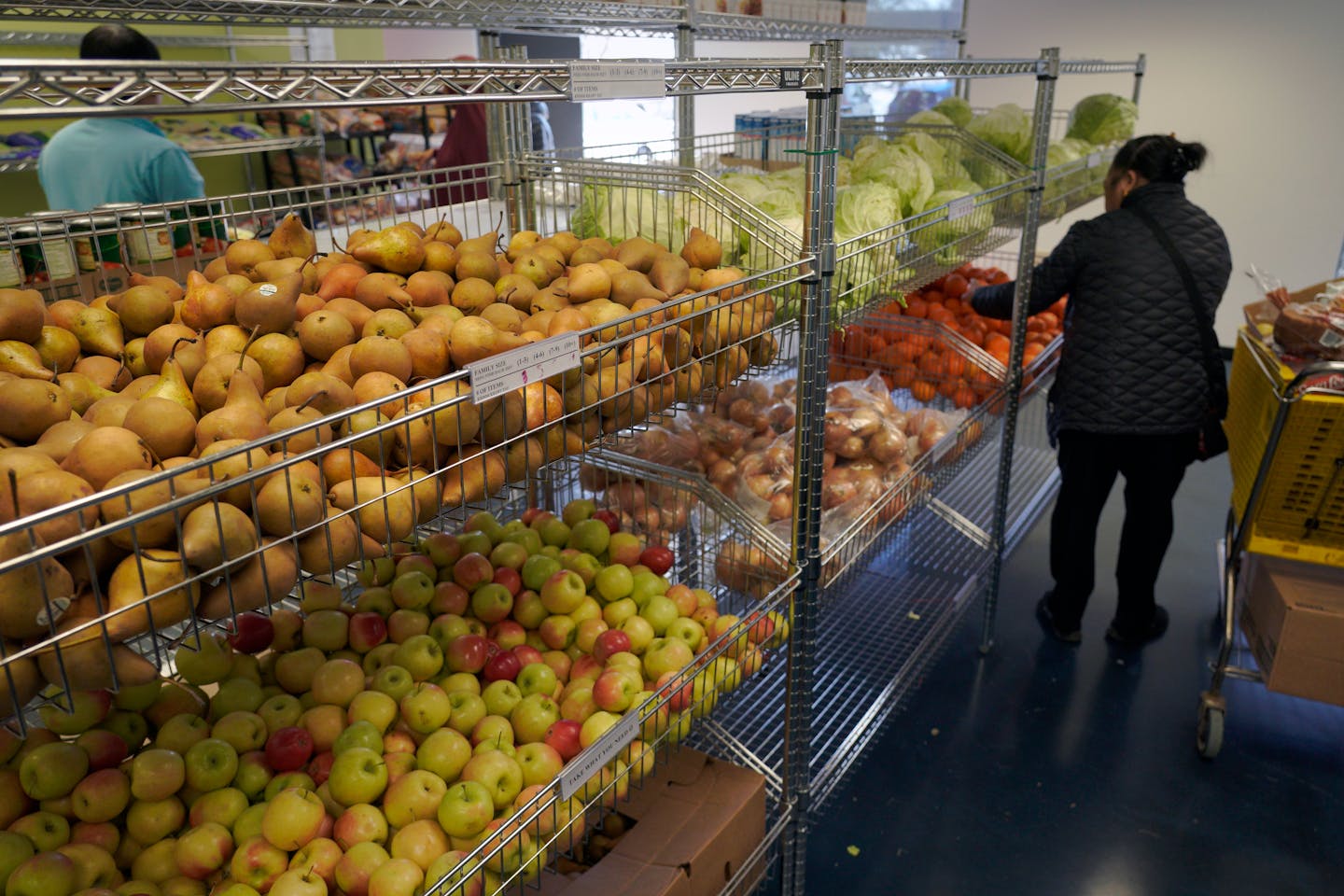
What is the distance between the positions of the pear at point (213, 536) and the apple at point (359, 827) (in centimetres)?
60

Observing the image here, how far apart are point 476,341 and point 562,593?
28.1 inches

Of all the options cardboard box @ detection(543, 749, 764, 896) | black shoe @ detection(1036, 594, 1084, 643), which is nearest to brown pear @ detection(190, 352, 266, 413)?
cardboard box @ detection(543, 749, 764, 896)

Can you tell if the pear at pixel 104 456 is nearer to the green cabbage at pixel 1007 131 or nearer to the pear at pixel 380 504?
the pear at pixel 380 504

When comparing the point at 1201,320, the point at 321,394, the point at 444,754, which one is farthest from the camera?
the point at 1201,320

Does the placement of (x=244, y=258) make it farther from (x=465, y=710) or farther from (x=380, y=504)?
(x=465, y=710)

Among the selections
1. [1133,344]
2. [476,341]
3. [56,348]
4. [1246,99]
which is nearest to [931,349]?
[1133,344]

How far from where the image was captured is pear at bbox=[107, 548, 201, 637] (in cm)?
79

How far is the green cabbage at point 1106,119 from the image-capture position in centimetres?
439

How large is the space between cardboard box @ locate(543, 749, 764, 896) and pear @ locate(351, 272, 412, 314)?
0.95 m

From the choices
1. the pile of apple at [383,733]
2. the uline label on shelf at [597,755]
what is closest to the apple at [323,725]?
the pile of apple at [383,733]

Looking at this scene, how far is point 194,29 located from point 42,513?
5.93 m

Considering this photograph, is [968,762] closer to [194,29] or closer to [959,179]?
[959,179]

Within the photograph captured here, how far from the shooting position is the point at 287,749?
1.32 metres

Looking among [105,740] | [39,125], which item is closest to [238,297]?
[105,740]
